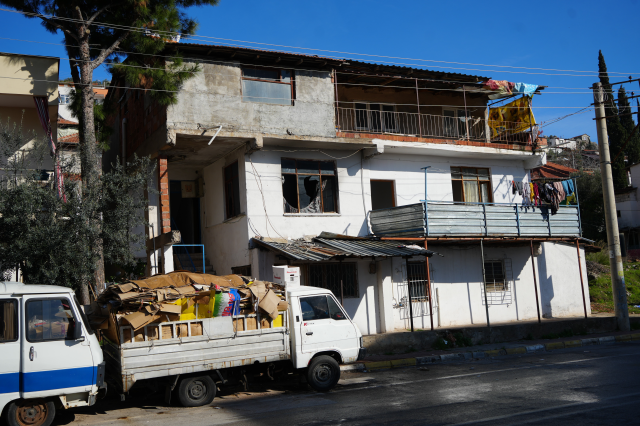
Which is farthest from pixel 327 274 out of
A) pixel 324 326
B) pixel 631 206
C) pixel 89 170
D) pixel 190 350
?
pixel 631 206

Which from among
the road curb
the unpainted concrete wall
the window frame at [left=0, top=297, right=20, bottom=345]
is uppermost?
the unpainted concrete wall

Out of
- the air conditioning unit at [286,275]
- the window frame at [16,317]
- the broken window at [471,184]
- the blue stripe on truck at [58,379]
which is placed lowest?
the blue stripe on truck at [58,379]

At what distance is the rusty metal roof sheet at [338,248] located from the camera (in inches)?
584

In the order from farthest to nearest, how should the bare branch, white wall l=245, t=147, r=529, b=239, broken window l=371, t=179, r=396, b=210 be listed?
broken window l=371, t=179, r=396, b=210 → white wall l=245, t=147, r=529, b=239 → the bare branch

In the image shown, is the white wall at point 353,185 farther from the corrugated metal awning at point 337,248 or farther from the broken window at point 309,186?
the corrugated metal awning at point 337,248

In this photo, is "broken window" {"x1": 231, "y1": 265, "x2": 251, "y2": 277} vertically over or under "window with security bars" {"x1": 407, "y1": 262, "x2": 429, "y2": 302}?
over

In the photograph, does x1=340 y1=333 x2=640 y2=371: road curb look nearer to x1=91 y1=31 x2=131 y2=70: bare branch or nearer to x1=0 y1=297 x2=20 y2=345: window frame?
x1=0 y1=297 x2=20 y2=345: window frame

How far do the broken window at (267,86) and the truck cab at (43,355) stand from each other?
33.6 feet

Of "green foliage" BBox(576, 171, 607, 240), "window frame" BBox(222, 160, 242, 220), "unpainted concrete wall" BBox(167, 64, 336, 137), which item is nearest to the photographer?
"unpainted concrete wall" BBox(167, 64, 336, 137)

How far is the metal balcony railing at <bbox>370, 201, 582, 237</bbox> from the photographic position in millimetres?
17500

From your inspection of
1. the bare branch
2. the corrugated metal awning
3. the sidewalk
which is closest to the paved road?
the sidewalk

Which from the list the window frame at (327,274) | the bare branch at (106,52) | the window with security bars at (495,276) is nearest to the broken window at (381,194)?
the window with security bars at (495,276)

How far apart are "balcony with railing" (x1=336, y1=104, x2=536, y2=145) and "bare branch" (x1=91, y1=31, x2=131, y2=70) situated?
7.56 meters

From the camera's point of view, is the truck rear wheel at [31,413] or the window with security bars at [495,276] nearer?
the truck rear wheel at [31,413]
